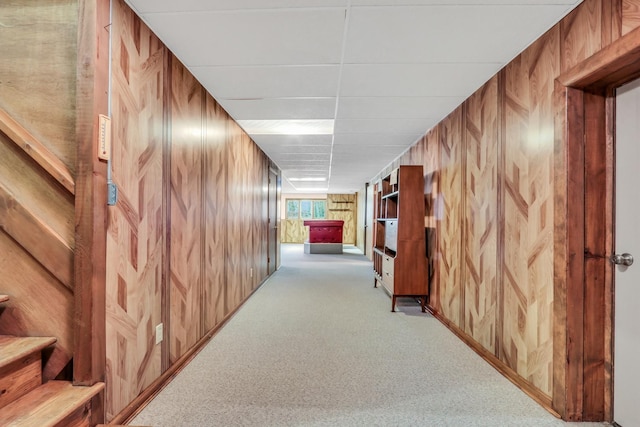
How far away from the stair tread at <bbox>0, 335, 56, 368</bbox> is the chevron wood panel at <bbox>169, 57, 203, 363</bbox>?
0.79 meters

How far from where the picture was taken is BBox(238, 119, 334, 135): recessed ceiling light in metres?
3.77

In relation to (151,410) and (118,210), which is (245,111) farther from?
(151,410)

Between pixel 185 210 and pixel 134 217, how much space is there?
2.07 feet

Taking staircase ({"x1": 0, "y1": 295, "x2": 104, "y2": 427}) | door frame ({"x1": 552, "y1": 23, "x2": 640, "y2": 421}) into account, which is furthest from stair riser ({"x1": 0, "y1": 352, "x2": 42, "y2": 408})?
door frame ({"x1": 552, "y1": 23, "x2": 640, "y2": 421})

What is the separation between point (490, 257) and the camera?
2.49m

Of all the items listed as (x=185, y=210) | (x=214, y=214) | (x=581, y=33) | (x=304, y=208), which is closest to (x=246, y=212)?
(x=214, y=214)

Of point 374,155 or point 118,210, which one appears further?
point 374,155

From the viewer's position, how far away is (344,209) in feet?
43.4

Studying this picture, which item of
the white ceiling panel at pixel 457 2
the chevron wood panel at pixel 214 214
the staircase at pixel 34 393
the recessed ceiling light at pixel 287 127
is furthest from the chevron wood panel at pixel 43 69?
the recessed ceiling light at pixel 287 127

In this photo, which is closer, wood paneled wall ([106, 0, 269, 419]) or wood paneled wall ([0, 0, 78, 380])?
wood paneled wall ([0, 0, 78, 380])

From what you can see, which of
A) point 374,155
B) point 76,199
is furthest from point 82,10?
point 374,155

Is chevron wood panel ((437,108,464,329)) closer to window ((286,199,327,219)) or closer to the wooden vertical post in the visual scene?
the wooden vertical post

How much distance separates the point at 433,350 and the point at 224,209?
246cm

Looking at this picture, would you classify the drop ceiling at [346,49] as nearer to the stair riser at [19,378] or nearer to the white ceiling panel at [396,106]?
the white ceiling panel at [396,106]
